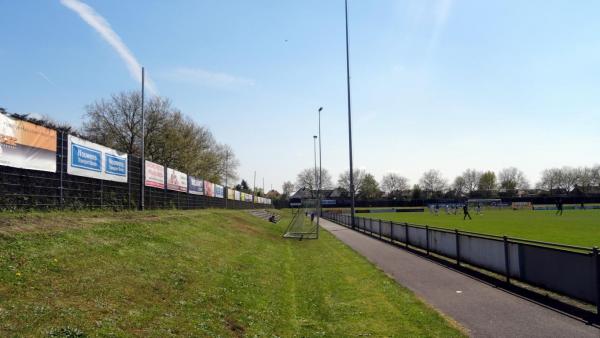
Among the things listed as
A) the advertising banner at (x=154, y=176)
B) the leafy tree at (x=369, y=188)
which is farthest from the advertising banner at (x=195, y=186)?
the leafy tree at (x=369, y=188)

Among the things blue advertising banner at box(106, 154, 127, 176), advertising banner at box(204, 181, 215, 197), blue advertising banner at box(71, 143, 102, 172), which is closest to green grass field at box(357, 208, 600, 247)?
blue advertising banner at box(106, 154, 127, 176)

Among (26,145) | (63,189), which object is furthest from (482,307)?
(63,189)

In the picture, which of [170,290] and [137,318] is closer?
[137,318]

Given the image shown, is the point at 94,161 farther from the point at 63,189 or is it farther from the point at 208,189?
the point at 208,189

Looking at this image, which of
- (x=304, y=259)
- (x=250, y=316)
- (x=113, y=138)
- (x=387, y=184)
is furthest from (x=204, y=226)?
(x=387, y=184)

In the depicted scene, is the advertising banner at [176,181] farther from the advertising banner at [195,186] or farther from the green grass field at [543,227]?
the green grass field at [543,227]

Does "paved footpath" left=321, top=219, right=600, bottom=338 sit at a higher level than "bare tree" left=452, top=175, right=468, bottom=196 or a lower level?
lower

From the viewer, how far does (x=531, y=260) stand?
1083cm

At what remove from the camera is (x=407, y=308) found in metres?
9.26

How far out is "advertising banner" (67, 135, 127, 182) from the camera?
1664 centimetres

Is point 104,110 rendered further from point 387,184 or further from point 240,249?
point 387,184

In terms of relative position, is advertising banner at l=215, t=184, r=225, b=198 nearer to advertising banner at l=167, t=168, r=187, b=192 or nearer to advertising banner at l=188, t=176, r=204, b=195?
advertising banner at l=188, t=176, r=204, b=195

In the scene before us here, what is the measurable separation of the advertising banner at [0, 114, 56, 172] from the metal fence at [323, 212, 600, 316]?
43.2 ft

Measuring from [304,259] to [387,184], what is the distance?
171 metres
